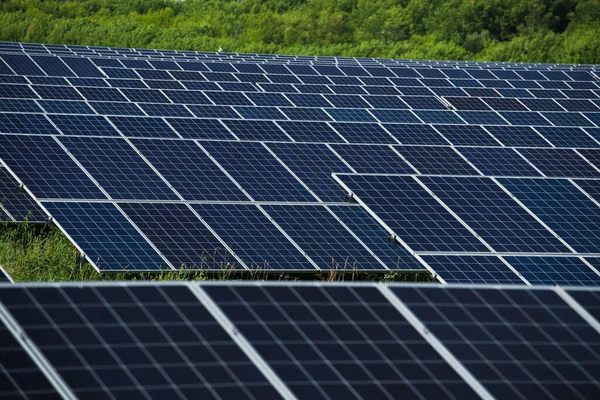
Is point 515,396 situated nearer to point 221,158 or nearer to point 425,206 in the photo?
point 425,206

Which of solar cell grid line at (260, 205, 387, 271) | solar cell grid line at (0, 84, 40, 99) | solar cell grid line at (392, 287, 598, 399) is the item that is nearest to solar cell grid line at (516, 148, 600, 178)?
solar cell grid line at (260, 205, 387, 271)

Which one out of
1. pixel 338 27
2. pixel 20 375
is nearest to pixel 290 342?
pixel 20 375

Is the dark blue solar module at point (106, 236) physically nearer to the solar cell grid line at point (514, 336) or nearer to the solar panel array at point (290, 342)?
the solar panel array at point (290, 342)

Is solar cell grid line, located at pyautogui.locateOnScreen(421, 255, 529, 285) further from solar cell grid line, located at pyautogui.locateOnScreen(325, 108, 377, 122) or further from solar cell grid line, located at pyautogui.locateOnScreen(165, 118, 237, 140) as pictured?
solar cell grid line, located at pyautogui.locateOnScreen(325, 108, 377, 122)

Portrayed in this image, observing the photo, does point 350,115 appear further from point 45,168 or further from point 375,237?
point 45,168

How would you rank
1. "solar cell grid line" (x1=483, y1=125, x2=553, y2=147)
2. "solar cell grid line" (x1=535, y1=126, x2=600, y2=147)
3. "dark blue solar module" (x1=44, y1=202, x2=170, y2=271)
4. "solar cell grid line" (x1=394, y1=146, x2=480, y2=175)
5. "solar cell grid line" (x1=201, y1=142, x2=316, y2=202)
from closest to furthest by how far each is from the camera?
"dark blue solar module" (x1=44, y1=202, x2=170, y2=271)
"solar cell grid line" (x1=201, y1=142, x2=316, y2=202)
"solar cell grid line" (x1=394, y1=146, x2=480, y2=175)
"solar cell grid line" (x1=483, y1=125, x2=553, y2=147)
"solar cell grid line" (x1=535, y1=126, x2=600, y2=147)

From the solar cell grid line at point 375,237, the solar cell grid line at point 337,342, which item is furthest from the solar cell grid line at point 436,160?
the solar cell grid line at point 337,342

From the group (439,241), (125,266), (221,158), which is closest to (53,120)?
(221,158)

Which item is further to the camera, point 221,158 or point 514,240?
point 221,158
